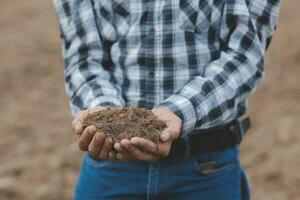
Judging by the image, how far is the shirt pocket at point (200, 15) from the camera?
200 centimetres

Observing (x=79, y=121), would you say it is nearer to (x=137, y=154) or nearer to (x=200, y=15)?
(x=137, y=154)

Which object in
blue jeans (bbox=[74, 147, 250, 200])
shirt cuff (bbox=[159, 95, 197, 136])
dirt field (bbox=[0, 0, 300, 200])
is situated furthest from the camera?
dirt field (bbox=[0, 0, 300, 200])

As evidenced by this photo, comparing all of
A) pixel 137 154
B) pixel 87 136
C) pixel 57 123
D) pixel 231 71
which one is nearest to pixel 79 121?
pixel 87 136

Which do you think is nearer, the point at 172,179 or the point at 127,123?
the point at 127,123

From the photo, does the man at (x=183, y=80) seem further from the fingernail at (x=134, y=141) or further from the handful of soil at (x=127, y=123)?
the fingernail at (x=134, y=141)

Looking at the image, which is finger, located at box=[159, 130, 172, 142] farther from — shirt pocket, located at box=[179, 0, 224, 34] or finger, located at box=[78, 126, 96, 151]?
shirt pocket, located at box=[179, 0, 224, 34]

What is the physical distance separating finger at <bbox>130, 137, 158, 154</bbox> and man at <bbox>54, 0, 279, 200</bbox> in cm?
12

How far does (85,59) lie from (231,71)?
1.38 feet

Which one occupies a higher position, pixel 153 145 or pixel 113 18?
pixel 113 18

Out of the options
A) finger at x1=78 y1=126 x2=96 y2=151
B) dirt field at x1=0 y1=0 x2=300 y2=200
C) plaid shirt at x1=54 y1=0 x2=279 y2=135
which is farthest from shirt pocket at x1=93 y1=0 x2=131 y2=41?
dirt field at x1=0 y1=0 x2=300 y2=200

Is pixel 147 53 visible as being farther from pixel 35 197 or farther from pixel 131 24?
pixel 35 197

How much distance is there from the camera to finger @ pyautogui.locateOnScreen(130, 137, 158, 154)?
1770mm

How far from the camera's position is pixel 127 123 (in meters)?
1.89

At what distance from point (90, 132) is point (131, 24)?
380 millimetres
